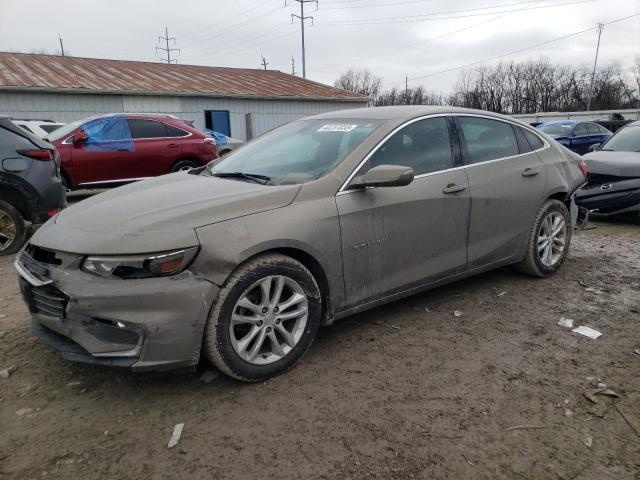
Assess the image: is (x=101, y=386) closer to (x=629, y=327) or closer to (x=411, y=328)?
(x=411, y=328)

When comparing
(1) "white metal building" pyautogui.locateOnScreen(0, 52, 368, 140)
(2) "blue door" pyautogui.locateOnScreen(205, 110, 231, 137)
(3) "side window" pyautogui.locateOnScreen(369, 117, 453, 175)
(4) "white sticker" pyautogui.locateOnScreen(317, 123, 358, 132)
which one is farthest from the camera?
(2) "blue door" pyautogui.locateOnScreen(205, 110, 231, 137)

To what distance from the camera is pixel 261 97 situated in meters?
21.4

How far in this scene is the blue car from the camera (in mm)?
15320

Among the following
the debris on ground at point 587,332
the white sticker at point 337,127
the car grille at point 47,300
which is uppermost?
the white sticker at point 337,127

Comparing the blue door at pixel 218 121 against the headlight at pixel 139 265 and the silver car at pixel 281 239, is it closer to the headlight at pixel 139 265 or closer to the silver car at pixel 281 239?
the silver car at pixel 281 239

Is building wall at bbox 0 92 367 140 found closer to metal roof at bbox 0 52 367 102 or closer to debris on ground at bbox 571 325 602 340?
metal roof at bbox 0 52 367 102

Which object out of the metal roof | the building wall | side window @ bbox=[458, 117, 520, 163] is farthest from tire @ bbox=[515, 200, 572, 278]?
the metal roof

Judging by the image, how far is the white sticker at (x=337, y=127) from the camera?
11.7ft

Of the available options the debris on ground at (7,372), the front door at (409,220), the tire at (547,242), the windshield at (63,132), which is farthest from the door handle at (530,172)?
the windshield at (63,132)

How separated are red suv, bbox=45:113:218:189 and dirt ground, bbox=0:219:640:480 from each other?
607 centimetres

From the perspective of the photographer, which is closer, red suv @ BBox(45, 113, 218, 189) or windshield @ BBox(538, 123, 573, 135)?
red suv @ BBox(45, 113, 218, 189)

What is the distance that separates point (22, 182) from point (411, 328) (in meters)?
4.59

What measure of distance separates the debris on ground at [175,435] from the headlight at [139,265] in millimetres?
763

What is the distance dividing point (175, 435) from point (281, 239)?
114 centimetres
